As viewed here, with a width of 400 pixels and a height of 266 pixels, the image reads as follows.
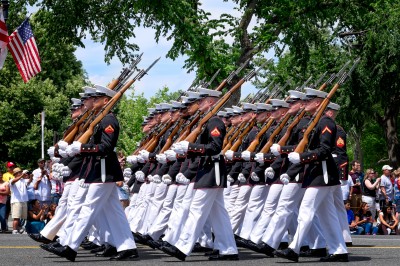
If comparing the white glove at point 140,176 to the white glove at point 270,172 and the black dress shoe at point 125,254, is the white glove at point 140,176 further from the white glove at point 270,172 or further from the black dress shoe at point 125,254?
the black dress shoe at point 125,254

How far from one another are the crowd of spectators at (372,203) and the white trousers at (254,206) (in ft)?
23.7

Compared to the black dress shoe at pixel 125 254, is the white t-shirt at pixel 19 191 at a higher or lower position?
higher

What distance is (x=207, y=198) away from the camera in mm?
13633

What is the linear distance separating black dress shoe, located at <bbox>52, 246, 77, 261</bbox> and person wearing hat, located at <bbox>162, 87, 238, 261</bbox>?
1.07 m

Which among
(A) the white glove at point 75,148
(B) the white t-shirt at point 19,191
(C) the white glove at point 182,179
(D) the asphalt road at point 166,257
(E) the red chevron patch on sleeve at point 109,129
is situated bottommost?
(D) the asphalt road at point 166,257

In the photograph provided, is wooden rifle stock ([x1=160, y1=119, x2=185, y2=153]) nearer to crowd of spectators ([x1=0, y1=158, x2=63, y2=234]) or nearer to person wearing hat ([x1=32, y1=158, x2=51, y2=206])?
crowd of spectators ([x1=0, y1=158, x2=63, y2=234])

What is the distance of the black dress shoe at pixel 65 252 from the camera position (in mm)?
13414

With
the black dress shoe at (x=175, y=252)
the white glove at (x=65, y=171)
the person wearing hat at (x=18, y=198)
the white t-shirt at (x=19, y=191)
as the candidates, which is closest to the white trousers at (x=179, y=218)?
the black dress shoe at (x=175, y=252)

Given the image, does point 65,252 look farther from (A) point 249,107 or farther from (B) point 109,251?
(A) point 249,107

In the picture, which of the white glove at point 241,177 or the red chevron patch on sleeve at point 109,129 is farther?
the white glove at point 241,177

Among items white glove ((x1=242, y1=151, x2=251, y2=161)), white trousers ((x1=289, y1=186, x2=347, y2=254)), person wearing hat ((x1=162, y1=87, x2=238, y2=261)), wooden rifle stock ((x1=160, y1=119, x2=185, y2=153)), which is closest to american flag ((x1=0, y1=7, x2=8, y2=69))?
wooden rifle stock ((x1=160, y1=119, x2=185, y2=153))

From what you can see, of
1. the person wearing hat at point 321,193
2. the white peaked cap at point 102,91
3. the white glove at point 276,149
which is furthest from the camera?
the white glove at point 276,149

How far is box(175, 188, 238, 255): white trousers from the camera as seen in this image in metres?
13.5

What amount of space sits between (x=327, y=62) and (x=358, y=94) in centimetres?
146
